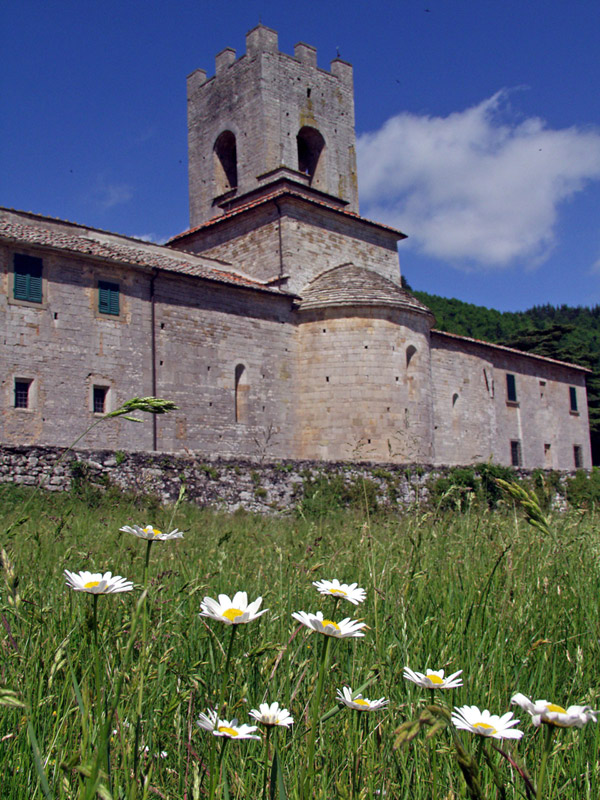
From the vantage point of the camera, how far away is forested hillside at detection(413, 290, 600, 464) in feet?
160

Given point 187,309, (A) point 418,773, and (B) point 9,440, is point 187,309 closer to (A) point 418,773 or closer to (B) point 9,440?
(B) point 9,440

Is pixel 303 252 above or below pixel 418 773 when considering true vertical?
above

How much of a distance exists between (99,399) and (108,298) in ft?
8.55

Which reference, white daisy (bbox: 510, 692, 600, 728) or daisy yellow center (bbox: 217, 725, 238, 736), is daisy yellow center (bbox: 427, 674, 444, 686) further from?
daisy yellow center (bbox: 217, 725, 238, 736)

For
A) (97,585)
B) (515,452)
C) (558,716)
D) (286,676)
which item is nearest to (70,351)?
(286,676)

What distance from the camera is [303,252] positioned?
22.8 metres

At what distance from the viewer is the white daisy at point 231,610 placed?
1324mm

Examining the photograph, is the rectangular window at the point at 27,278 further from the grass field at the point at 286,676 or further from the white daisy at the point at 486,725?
the white daisy at the point at 486,725

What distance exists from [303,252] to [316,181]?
4.27 metres

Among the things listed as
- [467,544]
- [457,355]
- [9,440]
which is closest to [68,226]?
[9,440]

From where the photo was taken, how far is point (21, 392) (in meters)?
16.1

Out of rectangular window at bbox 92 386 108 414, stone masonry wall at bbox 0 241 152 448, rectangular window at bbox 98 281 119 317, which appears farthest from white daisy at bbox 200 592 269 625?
rectangular window at bbox 98 281 119 317

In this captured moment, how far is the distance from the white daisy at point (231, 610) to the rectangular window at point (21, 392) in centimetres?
1583

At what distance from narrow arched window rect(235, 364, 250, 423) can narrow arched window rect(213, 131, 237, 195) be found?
8880 millimetres
